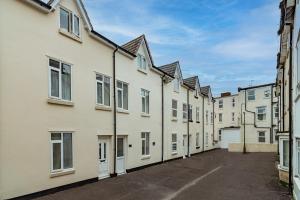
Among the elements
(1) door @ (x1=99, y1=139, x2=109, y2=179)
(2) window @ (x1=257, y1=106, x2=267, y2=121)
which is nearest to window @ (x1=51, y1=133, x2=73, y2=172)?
(1) door @ (x1=99, y1=139, x2=109, y2=179)

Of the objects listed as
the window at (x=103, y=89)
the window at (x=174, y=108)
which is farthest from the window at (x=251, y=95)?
the window at (x=103, y=89)

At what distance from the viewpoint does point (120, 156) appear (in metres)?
Answer: 16.2

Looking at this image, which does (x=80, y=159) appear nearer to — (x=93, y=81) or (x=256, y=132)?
(x=93, y=81)

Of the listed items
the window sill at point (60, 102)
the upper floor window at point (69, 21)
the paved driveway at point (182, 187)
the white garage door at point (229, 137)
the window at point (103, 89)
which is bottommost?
the white garage door at point (229, 137)

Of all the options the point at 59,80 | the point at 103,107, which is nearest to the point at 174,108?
the point at 103,107

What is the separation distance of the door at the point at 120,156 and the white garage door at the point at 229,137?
95.2 ft

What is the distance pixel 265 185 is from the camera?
13.7m

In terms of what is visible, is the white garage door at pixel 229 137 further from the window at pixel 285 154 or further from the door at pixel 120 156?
the door at pixel 120 156

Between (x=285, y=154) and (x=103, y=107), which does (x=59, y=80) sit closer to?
(x=103, y=107)

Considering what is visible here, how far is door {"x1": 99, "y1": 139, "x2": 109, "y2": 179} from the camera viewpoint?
14.3 meters

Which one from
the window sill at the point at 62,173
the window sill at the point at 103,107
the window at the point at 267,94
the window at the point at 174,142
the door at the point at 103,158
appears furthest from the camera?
the window at the point at 267,94

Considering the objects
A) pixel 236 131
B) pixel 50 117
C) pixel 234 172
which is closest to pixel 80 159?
pixel 50 117

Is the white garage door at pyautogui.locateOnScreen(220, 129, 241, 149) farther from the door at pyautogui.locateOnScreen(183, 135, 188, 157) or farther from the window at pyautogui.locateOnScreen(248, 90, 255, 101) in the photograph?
the door at pyautogui.locateOnScreen(183, 135, 188, 157)

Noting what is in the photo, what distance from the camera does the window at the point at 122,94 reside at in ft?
53.3
